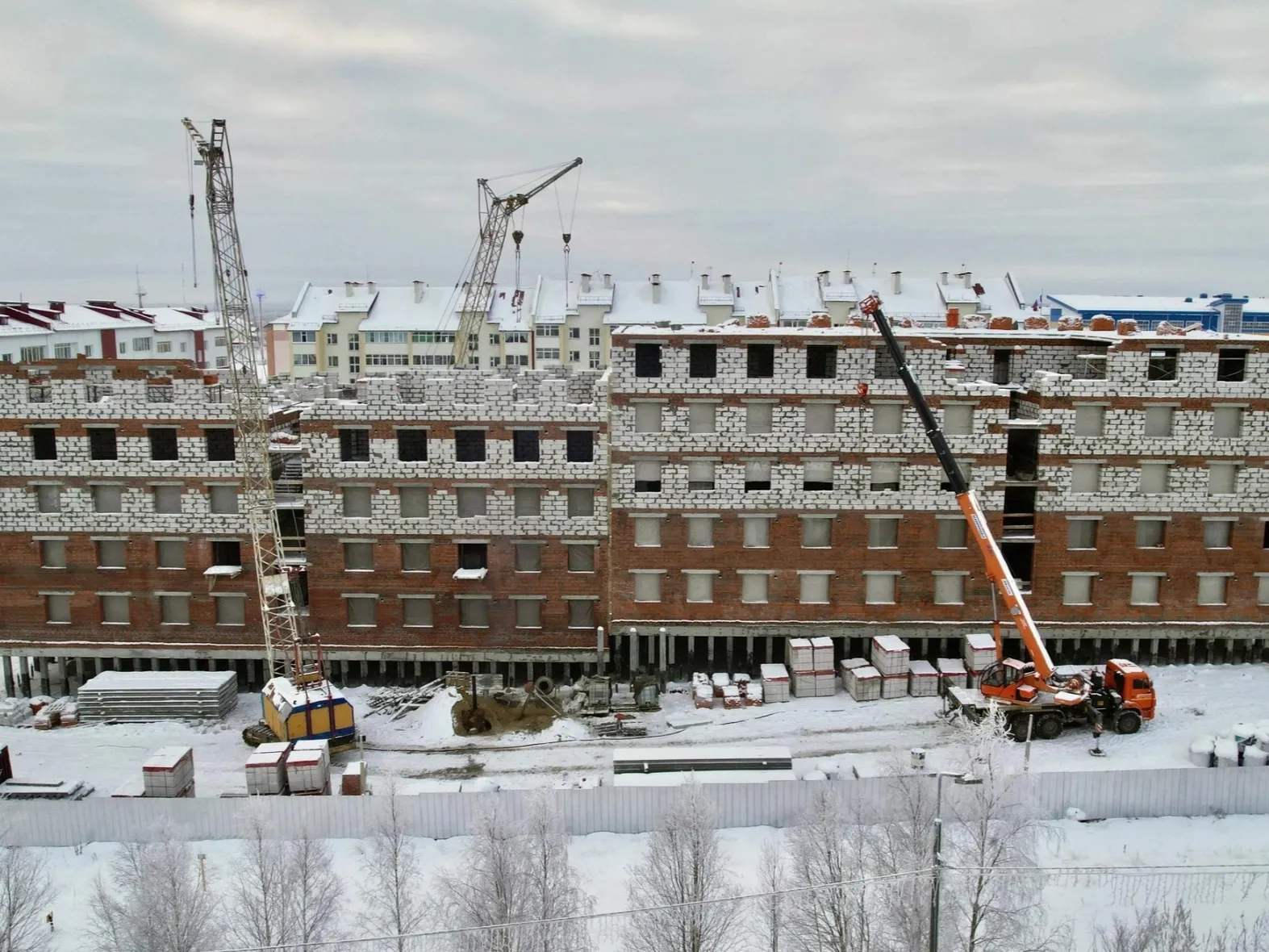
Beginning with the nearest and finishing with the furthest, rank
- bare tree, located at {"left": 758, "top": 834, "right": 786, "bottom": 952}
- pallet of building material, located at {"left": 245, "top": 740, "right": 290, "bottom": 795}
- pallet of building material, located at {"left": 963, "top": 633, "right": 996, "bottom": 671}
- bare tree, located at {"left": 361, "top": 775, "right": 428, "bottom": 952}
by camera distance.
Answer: bare tree, located at {"left": 758, "top": 834, "right": 786, "bottom": 952} → bare tree, located at {"left": 361, "top": 775, "right": 428, "bottom": 952} → pallet of building material, located at {"left": 245, "top": 740, "right": 290, "bottom": 795} → pallet of building material, located at {"left": 963, "top": 633, "right": 996, "bottom": 671}

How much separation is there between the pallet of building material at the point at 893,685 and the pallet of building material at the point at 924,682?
Result: 0.39m

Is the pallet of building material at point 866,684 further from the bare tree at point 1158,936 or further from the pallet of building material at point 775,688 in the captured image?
the bare tree at point 1158,936

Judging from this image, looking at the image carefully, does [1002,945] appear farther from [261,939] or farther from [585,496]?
[585,496]

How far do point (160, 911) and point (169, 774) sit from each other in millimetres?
11123

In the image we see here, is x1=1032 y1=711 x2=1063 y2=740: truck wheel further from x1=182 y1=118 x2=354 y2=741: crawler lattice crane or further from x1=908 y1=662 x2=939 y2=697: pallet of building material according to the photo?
x1=182 y1=118 x2=354 y2=741: crawler lattice crane

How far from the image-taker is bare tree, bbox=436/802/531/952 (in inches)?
939

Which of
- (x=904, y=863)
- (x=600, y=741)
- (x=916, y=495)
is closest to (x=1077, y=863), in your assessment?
(x=904, y=863)

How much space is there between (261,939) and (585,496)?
2437 cm

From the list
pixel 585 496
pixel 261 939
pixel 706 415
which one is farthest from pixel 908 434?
Answer: pixel 261 939

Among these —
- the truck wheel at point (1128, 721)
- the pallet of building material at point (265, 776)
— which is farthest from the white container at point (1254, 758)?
the pallet of building material at point (265, 776)

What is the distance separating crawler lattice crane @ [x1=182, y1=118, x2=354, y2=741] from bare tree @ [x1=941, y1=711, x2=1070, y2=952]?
25657 millimetres

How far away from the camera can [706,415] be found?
148 ft

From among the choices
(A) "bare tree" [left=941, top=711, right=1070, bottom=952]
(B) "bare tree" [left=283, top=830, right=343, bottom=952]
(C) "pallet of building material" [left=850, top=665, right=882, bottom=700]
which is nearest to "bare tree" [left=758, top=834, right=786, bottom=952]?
(A) "bare tree" [left=941, top=711, right=1070, bottom=952]

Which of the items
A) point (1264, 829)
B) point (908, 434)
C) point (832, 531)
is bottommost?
point (1264, 829)
